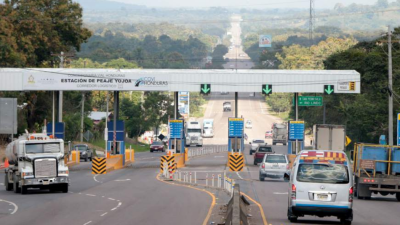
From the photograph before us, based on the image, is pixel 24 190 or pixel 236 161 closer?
pixel 24 190

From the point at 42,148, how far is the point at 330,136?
26836 millimetres

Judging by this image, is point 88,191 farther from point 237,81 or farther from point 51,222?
point 237,81

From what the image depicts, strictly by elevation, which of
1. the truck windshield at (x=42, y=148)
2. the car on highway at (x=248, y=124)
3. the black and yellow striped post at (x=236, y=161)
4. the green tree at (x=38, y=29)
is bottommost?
the black and yellow striped post at (x=236, y=161)

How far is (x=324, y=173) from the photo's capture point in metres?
21.5

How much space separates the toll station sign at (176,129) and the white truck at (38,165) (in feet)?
76.8

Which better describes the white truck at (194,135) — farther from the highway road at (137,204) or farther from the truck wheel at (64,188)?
the truck wheel at (64,188)

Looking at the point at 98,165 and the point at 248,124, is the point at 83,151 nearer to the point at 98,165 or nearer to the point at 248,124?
the point at 98,165

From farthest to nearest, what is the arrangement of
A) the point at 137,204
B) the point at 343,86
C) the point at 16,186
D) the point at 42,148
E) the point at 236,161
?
the point at 343,86 → the point at 236,161 → the point at 16,186 → the point at 42,148 → the point at 137,204

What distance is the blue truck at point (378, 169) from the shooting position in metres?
31.1

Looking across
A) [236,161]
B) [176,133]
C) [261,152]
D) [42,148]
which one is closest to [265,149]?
[261,152]

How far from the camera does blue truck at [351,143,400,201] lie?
3111 centimetres

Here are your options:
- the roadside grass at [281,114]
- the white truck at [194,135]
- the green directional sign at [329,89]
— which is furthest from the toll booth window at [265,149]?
the roadside grass at [281,114]

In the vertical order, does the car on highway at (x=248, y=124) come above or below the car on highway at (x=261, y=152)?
above

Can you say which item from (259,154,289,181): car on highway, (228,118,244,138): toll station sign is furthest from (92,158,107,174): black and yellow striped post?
(259,154,289,181): car on highway
